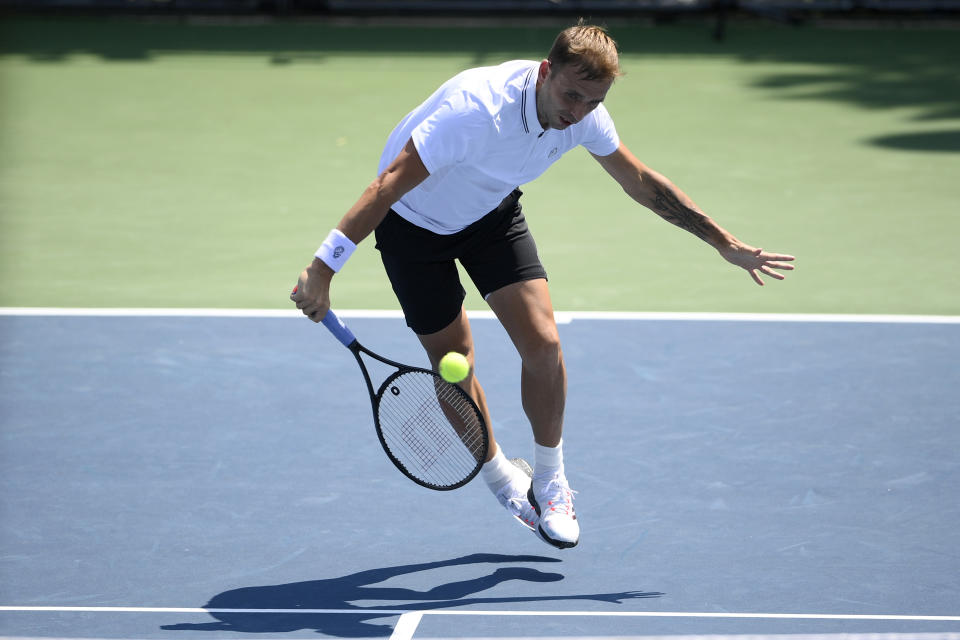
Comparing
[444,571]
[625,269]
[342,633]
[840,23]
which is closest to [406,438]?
[444,571]

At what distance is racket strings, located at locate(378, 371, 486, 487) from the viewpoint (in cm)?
434

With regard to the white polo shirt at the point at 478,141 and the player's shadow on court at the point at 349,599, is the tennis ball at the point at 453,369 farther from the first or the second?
the player's shadow on court at the point at 349,599

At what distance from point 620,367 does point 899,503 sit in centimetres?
168

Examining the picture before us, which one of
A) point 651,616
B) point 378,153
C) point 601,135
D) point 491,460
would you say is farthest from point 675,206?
point 378,153

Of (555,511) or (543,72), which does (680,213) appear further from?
(555,511)

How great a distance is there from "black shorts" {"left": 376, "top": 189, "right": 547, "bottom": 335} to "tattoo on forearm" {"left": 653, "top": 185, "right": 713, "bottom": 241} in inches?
18.4

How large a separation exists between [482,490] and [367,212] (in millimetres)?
1545

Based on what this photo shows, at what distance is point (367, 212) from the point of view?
3.77m

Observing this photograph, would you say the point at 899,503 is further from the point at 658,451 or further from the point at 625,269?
the point at 625,269

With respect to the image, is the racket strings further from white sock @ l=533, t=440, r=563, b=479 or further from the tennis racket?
white sock @ l=533, t=440, r=563, b=479

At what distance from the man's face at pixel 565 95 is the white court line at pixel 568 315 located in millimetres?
2830

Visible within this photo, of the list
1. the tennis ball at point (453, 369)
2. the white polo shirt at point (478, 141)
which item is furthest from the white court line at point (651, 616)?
the white polo shirt at point (478, 141)

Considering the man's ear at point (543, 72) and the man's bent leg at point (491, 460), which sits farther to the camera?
the man's bent leg at point (491, 460)

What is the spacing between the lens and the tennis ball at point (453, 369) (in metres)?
4.15
